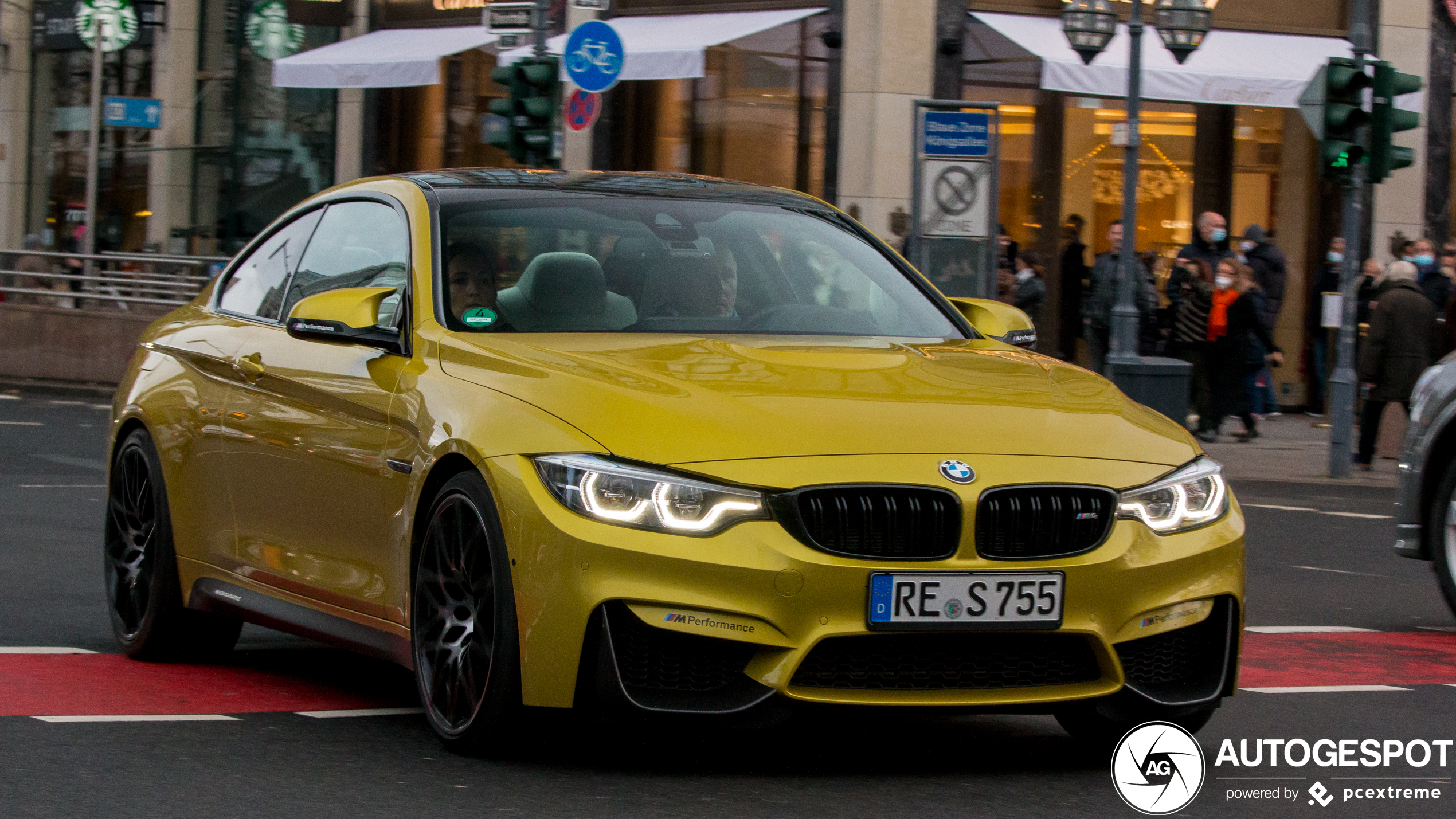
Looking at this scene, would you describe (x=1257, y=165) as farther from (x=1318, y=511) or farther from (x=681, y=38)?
(x=1318, y=511)

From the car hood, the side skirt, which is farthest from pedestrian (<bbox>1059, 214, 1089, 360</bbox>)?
the car hood

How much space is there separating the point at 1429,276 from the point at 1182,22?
371 cm

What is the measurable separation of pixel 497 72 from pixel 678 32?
20.7 feet

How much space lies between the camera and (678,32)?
25.2 meters

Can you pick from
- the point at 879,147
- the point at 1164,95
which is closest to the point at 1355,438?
the point at 1164,95

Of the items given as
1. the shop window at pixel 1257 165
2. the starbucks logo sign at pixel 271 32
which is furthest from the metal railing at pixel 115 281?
the shop window at pixel 1257 165

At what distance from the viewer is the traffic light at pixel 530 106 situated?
18922 mm

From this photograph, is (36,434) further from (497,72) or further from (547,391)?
(547,391)

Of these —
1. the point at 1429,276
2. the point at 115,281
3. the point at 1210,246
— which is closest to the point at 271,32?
the point at 115,281

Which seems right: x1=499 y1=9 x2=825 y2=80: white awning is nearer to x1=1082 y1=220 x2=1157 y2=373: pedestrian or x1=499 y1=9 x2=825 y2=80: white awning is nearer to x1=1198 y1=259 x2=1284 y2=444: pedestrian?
x1=1082 y1=220 x2=1157 y2=373: pedestrian

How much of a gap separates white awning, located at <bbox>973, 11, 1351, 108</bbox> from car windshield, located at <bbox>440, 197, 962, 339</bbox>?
17.1 m

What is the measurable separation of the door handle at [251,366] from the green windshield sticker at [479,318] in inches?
36.2

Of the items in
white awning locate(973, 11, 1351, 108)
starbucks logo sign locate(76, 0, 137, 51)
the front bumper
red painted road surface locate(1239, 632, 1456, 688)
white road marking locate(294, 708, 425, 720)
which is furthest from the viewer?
starbucks logo sign locate(76, 0, 137, 51)

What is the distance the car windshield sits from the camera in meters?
5.89
